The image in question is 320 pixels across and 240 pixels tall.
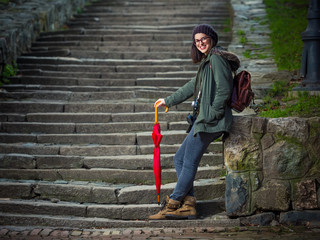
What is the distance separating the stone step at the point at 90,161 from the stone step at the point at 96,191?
352 mm

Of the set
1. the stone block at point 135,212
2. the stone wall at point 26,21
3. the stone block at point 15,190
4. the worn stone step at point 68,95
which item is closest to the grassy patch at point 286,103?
the stone block at point 135,212

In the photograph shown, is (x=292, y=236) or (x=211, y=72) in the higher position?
(x=211, y=72)

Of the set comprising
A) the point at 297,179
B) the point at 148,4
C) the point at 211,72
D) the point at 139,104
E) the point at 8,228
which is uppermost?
the point at 148,4

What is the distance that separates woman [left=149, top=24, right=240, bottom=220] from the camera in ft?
14.9

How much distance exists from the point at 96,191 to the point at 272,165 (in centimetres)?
216

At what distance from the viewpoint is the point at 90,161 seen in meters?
6.31

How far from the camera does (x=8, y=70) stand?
31.0ft

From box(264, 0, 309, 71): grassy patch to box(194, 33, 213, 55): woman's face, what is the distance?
4279mm

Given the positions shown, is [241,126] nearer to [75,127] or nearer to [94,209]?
[94,209]

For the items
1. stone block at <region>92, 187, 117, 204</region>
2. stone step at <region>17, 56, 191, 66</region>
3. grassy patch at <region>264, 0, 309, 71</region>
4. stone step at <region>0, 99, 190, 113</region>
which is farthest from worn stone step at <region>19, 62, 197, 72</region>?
stone block at <region>92, 187, 117, 204</region>

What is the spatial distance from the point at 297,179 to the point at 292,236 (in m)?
0.69

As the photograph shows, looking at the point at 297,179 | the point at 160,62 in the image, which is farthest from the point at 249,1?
the point at 297,179

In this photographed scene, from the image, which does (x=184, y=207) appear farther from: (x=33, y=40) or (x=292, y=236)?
(x=33, y=40)

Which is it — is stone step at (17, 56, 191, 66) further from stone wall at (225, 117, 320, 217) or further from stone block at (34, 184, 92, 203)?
stone wall at (225, 117, 320, 217)
